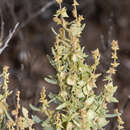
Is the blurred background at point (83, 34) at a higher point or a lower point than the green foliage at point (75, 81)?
higher

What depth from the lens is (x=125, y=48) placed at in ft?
17.0

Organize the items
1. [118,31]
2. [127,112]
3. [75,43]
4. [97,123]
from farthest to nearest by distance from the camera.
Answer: [118,31] < [127,112] < [97,123] < [75,43]

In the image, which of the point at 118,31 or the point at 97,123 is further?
the point at 118,31

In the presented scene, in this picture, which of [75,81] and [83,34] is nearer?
[75,81]

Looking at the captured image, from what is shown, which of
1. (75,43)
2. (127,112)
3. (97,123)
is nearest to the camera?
(75,43)

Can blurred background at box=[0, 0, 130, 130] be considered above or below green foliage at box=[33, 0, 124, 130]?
above

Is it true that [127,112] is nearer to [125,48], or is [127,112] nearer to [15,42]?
[125,48]

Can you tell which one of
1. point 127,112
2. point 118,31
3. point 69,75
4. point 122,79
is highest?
point 118,31

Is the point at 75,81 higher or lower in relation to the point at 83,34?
lower

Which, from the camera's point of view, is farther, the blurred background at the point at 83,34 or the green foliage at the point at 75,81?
the blurred background at the point at 83,34

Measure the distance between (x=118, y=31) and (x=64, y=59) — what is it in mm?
4126

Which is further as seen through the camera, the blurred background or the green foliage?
the blurred background

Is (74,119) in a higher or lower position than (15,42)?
lower

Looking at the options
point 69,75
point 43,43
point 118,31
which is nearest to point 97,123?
point 69,75
